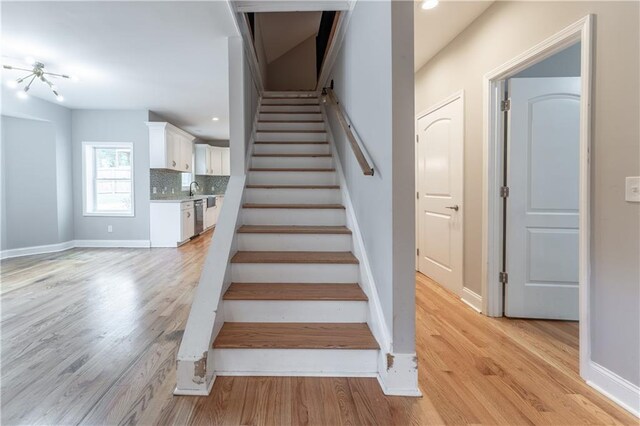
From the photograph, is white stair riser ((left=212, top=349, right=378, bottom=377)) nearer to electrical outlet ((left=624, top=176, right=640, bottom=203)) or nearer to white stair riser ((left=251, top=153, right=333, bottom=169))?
electrical outlet ((left=624, top=176, right=640, bottom=203))

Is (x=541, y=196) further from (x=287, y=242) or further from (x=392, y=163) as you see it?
(x=287, y=242)

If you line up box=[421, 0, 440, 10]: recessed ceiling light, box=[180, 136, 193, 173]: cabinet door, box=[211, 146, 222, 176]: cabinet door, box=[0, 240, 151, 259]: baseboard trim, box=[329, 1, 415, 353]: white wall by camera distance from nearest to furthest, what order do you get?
Answer: box=[329, 1, 415, 353]: white wall < box=[421, 0, 440, 10]: recessed ceiling light < box=[0, 240, 151, 259]: baseboard trim < box=[180, 136, 193, 173]: cabinet door < box=[211, 146, 222, 176]: cabinet door

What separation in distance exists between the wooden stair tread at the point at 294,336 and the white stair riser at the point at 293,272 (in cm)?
35

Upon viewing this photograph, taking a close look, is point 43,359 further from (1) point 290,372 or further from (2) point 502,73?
(2) point 502,73

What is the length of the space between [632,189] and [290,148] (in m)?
2.94

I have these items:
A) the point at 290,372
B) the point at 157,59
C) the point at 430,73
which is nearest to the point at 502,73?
the point at 430,73

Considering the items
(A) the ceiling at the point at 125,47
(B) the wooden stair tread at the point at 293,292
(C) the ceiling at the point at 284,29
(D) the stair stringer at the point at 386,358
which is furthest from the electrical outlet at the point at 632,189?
(C) the ceiling at the point at 284,29

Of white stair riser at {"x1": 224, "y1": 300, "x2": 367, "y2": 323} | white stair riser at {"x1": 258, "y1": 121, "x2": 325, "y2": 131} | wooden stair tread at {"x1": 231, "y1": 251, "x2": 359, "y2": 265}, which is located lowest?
white stair riser at {"x1": 224, "y1": 300, "x2": 367, "y2": 323}

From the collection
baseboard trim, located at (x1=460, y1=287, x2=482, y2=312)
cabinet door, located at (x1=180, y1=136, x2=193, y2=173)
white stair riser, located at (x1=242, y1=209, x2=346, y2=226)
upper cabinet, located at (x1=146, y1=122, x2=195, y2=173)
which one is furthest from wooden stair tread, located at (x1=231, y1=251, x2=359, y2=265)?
cabinet door, located at (x1=180, y1=136, x2=193, y2=173)

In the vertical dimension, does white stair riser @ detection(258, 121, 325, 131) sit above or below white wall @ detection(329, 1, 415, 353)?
above

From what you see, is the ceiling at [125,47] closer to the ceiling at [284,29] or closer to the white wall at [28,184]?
the white wall at [28,184]

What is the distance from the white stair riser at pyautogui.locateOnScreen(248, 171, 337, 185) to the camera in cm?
318

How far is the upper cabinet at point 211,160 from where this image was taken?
8.14 meters

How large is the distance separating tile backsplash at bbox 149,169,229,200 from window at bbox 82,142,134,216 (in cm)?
46
